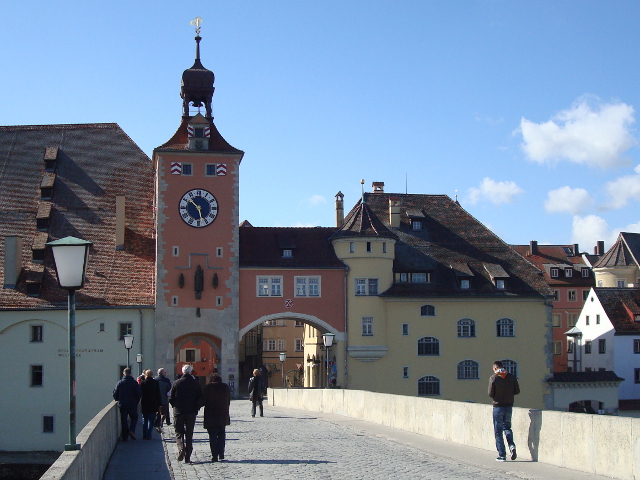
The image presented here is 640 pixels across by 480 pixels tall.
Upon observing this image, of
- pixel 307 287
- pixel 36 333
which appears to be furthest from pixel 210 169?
pixel 36 333

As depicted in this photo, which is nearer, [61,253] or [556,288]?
[61,253]

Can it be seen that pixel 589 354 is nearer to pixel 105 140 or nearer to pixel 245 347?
pixel 245 347

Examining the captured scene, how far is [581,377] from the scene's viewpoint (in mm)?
58781

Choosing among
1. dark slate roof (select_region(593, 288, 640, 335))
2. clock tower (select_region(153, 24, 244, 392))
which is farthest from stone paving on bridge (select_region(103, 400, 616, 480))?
dark slate roof (select_region(593, 288, 640, 335))

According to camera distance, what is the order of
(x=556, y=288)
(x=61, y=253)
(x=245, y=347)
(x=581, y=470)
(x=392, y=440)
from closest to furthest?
(x=61, y=253) → (x=581, y=470) → (x=392, y=440) → (x=245, y=347) → (x=556, y=288)

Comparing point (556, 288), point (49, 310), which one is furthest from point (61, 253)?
point (556, 288)

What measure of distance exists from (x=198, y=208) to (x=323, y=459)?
38.7 meters

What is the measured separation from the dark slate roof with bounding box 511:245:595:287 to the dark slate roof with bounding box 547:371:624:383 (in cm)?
2687

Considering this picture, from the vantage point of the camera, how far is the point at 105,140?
205 feet

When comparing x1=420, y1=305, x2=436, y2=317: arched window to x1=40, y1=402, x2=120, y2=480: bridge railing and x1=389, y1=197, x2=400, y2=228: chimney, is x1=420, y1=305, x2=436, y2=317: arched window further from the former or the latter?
x1=40, y1=402, x2=120, y2=480: bridge railing

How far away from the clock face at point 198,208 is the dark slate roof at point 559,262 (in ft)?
135

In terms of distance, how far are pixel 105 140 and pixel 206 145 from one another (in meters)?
11.4

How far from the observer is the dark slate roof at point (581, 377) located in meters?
57.1

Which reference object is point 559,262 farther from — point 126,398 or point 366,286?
point 126,398
